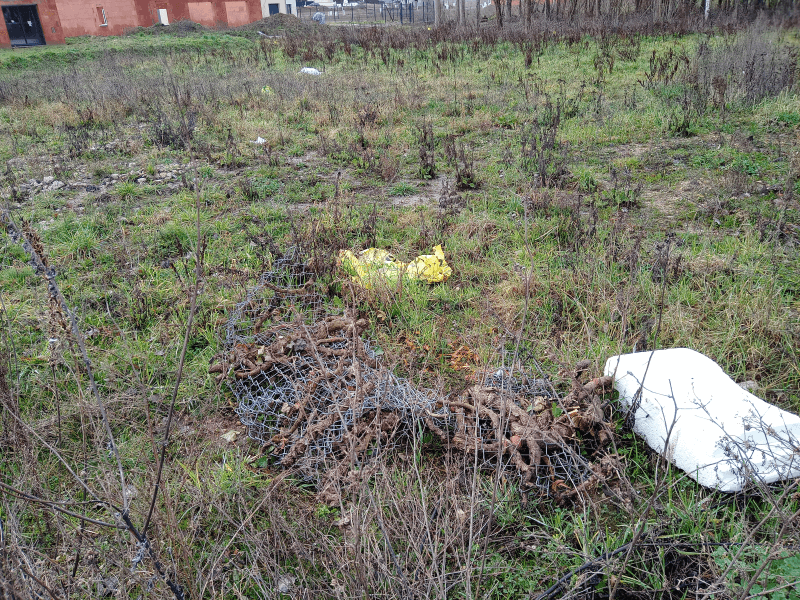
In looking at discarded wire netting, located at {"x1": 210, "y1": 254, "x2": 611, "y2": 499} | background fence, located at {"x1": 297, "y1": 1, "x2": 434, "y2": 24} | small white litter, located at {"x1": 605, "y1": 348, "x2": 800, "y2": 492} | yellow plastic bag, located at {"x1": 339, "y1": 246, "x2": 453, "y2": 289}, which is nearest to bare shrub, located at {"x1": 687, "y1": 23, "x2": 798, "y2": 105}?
yellow plastic bag, located at {"x1": 339, "y1": 246, "x2": 453, "y2": 289}

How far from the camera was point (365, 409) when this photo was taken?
109 inches

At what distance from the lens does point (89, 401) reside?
2.97 meters

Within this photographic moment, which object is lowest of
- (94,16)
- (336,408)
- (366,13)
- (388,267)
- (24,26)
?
(388,267)

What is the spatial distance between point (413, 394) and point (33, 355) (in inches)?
106

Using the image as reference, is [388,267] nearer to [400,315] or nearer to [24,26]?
[400,315]

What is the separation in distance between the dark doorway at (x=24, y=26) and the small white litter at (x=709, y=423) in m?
33.5

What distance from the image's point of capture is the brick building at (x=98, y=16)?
2577cm

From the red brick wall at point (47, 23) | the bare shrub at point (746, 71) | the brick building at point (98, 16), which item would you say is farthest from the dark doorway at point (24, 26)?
the bare shrub at point (746, 71)

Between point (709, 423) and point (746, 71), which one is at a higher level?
point (746, 71)

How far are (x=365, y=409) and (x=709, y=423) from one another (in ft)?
5.36

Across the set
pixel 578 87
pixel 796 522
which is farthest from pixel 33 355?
pixel 578 87

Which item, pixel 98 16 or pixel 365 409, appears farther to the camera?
pixel 98 16

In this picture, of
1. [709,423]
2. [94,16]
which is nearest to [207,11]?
[94,16]

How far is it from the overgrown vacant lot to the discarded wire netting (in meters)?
0.04
